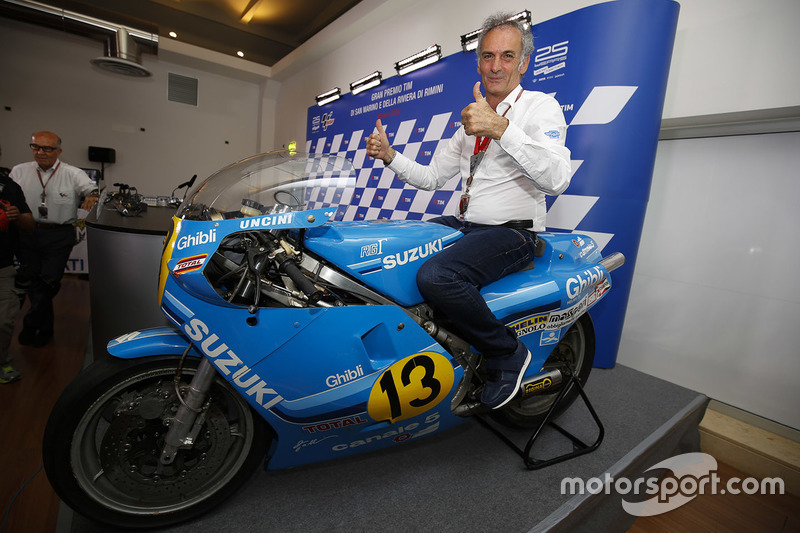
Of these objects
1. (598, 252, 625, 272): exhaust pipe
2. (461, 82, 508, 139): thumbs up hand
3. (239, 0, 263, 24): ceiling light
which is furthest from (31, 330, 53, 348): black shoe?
(239, 0, 263, 24): ceiling light

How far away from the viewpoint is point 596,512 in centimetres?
146

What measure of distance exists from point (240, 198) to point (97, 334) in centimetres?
169

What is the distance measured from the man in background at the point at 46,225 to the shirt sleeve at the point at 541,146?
3.44m

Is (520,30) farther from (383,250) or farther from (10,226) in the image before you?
(10,226)

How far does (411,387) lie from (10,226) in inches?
108

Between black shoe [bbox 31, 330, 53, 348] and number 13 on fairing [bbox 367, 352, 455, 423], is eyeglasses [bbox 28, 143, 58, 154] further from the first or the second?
number 13 on fairing [bbox 367, 352, 455, 423]

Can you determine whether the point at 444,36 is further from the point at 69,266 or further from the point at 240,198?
the point at 69,266

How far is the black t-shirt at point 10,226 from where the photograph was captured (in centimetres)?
225

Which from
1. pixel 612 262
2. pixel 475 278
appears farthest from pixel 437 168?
pixel 612 262

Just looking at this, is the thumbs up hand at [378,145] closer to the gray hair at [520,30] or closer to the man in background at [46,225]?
the gray hair at [520,30]

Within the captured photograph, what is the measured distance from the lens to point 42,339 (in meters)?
2.92

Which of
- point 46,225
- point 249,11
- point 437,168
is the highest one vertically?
point 249,11

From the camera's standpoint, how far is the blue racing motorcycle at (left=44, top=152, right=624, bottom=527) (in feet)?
3.53

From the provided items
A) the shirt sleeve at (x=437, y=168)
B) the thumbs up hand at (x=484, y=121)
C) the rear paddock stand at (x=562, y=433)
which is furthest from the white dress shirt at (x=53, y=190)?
the rear paddock stand at (x=562, y=433)
